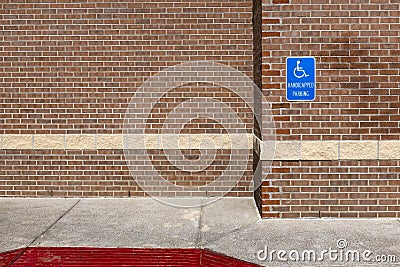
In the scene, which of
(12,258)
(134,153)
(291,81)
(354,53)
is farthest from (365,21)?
(12,258)

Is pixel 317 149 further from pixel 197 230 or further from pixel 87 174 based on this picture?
pixel 87 174

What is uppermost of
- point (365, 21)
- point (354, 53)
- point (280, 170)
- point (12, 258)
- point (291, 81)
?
point (365, 21)

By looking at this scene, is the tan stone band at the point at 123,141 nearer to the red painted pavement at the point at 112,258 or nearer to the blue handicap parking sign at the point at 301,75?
the blue handicap parking sign at the point at 301,75

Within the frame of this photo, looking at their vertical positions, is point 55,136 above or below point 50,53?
below

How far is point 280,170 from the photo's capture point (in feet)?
22.7

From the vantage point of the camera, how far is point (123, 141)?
844 cm

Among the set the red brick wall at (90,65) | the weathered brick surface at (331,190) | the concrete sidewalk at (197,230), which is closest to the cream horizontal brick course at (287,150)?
the weathered brick surface at (331,190)

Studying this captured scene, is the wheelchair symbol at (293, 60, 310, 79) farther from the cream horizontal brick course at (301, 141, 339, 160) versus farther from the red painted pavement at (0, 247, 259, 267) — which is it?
the red painted pavement at (0, 247, 259, 267)

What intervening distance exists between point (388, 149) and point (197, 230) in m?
3.19

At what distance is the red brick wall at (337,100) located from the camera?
6.79 metres

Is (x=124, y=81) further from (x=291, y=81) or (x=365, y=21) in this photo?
(x=365, y=21)

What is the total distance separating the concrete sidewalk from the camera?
5.50 m

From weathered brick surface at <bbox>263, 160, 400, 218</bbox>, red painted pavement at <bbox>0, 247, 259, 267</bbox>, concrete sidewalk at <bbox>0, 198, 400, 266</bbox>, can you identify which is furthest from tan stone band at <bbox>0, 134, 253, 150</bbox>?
red painted pavement at <bbox>0, 247, 259, 267</bbox>

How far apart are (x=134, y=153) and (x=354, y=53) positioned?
4253 millimetres
